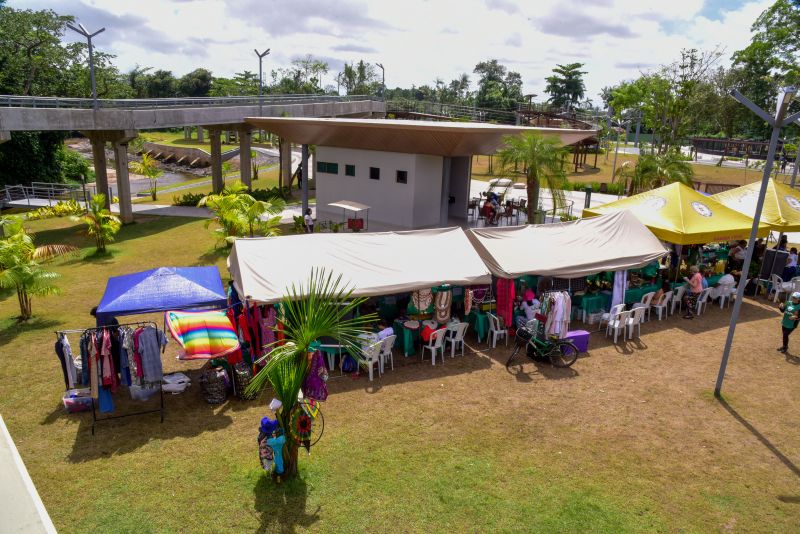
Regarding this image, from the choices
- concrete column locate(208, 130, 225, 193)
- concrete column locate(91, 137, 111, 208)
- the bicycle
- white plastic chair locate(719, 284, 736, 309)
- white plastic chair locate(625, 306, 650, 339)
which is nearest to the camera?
the bicycle

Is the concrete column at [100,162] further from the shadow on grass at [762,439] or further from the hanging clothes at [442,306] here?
the shadow on grass at [762,439]

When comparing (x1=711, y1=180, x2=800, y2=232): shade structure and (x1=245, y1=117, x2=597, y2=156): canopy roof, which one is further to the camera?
(x1=245, y1=117, x2=597, y2=156): canopy roof

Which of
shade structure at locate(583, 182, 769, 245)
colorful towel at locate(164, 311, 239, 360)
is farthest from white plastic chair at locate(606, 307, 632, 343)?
colorful towel at locate(164, 311, 239, 360)

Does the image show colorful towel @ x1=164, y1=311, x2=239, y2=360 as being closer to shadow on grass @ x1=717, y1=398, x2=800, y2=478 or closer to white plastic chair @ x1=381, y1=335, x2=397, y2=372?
white plastic chair @ x1=381, y1=335, x2=397, y2=372

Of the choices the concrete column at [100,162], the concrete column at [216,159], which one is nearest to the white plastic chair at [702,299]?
the concrete column at [100,162]

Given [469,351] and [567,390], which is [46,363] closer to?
[469,351]

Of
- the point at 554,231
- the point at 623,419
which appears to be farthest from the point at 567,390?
the point at 554,231
